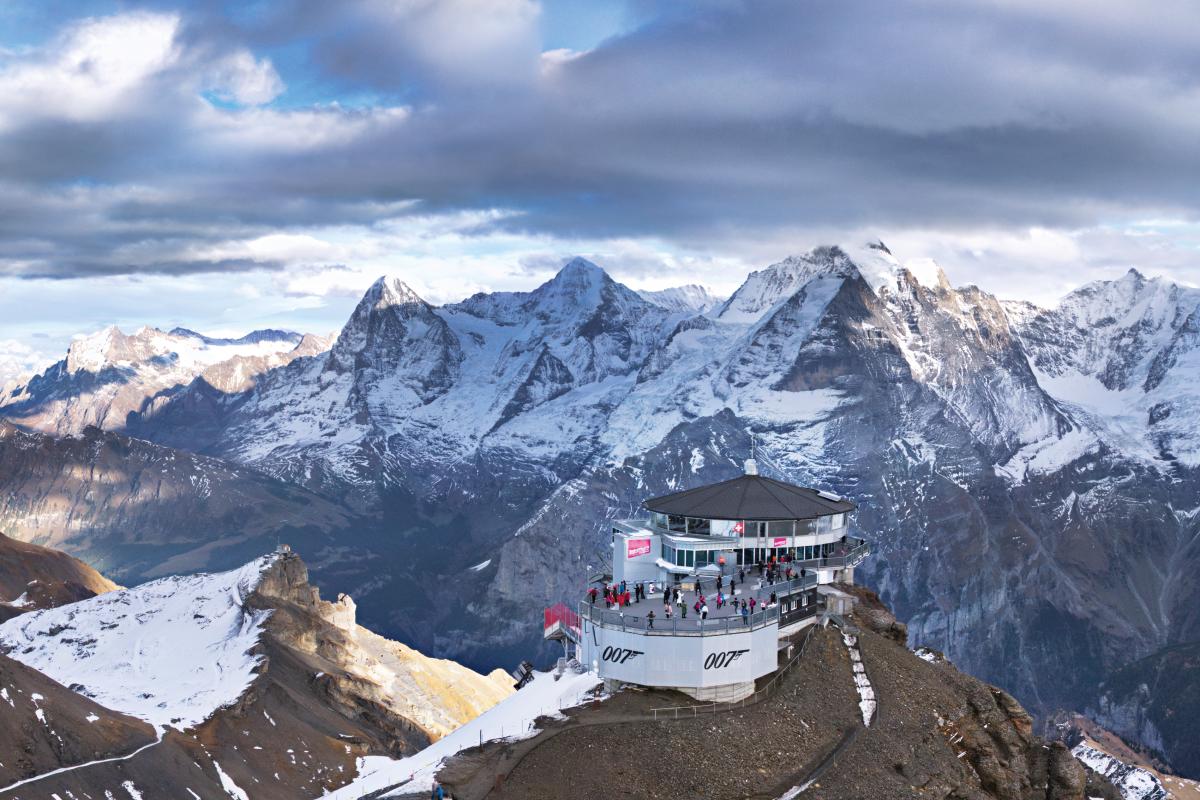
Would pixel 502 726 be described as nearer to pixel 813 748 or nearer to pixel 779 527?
pixel 813 748

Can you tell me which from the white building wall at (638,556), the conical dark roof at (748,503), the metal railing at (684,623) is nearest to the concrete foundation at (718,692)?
the metal railing at (684,623)

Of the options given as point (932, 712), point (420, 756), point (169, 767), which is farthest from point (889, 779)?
point (169, 767)

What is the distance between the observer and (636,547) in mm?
102062

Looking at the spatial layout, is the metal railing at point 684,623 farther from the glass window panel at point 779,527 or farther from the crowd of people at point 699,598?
the glass window panel at point 779,527

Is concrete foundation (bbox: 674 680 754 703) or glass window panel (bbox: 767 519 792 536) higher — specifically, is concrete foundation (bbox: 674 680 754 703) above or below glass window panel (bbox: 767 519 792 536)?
below

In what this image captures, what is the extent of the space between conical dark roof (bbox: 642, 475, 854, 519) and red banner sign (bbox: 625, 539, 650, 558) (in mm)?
3354

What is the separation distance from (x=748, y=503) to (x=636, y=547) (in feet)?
34.3

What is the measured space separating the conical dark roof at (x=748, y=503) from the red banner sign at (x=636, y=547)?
3.35 meters

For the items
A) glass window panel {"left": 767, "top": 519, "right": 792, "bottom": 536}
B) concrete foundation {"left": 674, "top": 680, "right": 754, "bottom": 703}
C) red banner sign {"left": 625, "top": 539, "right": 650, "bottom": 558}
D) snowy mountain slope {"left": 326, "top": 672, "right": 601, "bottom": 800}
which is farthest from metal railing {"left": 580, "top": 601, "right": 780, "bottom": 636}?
red banner sign {"left": 625, "top": 539, "right": 650, "bottom": 558}

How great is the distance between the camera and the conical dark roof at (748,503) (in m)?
100

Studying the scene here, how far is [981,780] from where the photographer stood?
258 ft

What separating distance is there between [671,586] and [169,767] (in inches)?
3184

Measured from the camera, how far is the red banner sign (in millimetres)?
101812

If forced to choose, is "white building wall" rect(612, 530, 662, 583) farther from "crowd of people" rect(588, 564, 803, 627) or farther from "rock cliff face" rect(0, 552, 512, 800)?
"rock cliff face" rect(0, 552, 512, 800)
